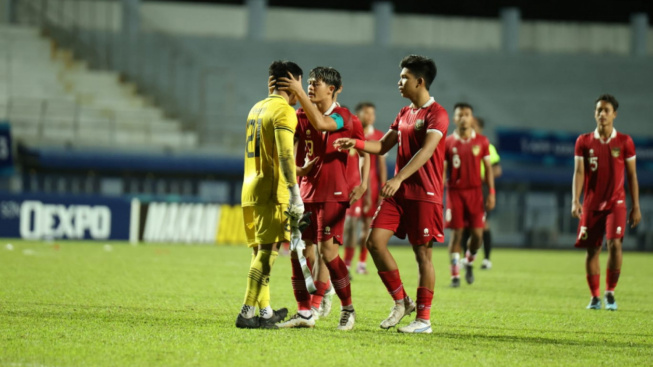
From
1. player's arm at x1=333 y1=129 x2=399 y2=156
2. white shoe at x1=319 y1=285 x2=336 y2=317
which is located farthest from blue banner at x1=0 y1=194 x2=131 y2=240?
player's arm at x1=333 y1=129 x2=399 y2=156

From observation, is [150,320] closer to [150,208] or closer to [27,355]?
[27,355]

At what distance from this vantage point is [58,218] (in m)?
22.5

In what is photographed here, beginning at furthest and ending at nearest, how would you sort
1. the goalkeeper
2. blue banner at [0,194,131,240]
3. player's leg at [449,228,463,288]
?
blue banner at [0,194,131,240]
player's leg at [449,228,463,288]
the goalkeeper

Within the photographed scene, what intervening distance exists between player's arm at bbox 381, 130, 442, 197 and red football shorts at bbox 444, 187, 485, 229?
6.05m

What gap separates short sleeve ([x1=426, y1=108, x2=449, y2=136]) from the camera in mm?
7301

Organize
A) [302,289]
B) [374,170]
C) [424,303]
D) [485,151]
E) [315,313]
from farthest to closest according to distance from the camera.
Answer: [374,170]
[485,151]
[315,313]
[302,289]
[424,303]

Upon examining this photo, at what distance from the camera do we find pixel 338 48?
35844 millimetres

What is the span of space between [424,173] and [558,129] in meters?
27.8

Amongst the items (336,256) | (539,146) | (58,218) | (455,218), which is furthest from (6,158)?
(336,256)

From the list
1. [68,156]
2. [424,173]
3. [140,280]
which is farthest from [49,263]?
[68,156]

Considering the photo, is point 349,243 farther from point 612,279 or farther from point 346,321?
point 346,321

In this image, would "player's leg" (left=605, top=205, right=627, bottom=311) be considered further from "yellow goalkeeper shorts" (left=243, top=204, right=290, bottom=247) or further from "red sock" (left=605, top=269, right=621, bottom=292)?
"yellow goalkeeper shorts" (left=243, top=204, right=290, bottom=247)

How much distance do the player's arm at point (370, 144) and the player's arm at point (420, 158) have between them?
37 centimetres

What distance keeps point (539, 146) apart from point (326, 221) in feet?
81.2
